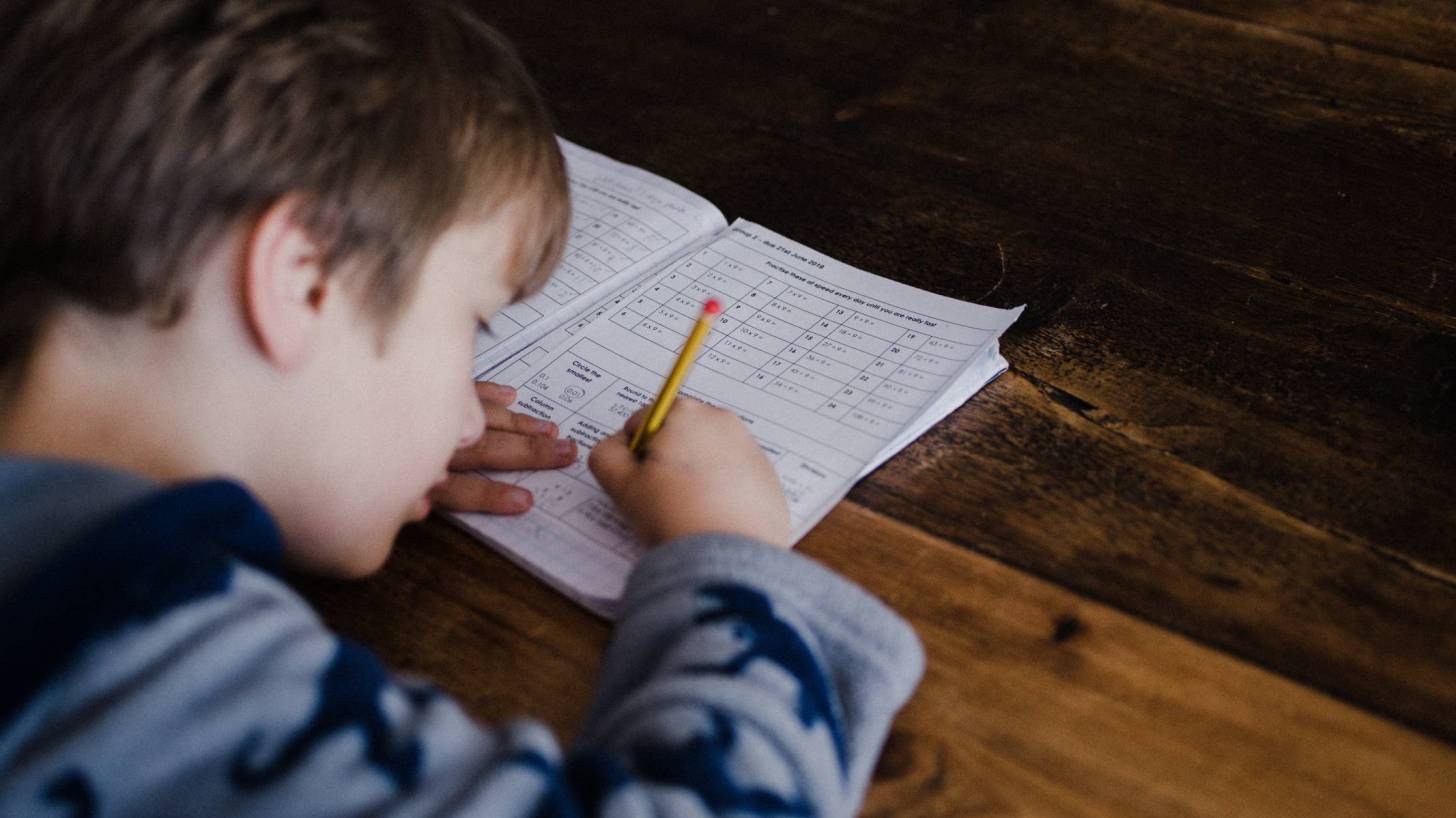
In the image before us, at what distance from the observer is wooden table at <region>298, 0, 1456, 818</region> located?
Result: 65 centimetres

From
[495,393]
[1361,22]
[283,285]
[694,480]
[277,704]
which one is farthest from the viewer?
[1361,22]

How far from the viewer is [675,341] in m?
0.90

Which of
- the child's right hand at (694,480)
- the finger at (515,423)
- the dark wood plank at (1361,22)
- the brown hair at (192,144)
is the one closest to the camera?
the brown hair at (192,144)

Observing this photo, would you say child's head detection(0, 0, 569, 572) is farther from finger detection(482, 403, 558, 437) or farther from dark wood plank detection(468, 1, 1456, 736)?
dark wood plank detection(468, 1, 1456, 736)

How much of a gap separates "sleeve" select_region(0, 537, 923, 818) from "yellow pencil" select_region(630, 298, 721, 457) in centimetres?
11

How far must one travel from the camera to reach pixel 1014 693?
660 mm

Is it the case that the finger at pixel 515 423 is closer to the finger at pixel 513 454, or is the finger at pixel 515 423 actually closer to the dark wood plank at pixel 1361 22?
the finger at pixel 513 454

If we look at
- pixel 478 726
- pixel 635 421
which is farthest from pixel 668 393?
pixel 478 726

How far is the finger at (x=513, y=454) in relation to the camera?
80 cm

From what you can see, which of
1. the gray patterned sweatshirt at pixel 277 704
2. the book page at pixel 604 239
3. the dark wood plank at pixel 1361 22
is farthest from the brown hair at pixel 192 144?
the dark wood plank at pixel 1361 22

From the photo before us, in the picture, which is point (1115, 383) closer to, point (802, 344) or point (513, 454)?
point (802, 344)

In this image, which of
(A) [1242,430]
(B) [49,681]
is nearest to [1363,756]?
(A) [1242,430]

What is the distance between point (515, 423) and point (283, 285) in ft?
0.74

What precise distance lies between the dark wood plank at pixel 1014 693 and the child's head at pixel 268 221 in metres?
0.07
